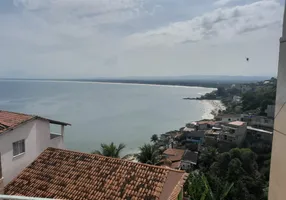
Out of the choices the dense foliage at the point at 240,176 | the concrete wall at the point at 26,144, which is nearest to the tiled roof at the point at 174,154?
the dense foliage at the point at 240,176

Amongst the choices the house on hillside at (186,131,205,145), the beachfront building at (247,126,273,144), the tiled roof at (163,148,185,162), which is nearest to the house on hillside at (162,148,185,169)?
the tiled roof at (163,148,185,162)

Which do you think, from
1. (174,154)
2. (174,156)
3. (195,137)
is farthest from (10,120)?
(195,137)

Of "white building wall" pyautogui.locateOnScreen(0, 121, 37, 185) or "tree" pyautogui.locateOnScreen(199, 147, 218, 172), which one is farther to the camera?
"tree" pyautogui.locateOnScreen(199, 147, 218, 172)

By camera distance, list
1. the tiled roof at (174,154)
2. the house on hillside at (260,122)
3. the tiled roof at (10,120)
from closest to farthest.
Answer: the tiled roof at (10,120) → the tiled roof at (174,154) → the house on hillside at (260,122)

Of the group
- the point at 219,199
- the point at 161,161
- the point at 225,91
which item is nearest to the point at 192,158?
the point at 161,161

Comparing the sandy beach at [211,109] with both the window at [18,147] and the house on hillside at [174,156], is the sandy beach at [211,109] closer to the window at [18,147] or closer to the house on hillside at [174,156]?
the house on hillside at [174,156]

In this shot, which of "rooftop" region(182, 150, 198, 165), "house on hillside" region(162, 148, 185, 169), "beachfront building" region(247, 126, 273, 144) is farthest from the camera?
"beachfront building" region(247, 126, 273, 144)

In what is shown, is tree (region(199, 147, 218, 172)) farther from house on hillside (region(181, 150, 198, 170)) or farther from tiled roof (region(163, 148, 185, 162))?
tiled roof (region(163, 148, 185, 162))

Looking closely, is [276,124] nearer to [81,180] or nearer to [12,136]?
[81,180]
